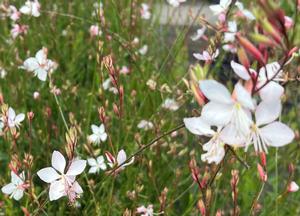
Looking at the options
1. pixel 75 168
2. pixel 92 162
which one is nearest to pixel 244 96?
pixel 75 168


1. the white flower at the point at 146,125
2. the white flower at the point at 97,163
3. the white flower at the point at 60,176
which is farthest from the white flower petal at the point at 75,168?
the white flower at the point at 146,125

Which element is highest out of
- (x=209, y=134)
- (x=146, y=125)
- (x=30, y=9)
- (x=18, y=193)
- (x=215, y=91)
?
(x=215, y=91)

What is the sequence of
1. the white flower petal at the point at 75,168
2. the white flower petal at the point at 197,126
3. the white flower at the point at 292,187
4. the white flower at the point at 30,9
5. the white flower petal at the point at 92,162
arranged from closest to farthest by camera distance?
the white flower petal at the point at 197,126, the white flower petal at the point at 75,168, the white flower at the point at 292,187, the white flower petal at the point at 92,162, the white flower at the point at 30,9

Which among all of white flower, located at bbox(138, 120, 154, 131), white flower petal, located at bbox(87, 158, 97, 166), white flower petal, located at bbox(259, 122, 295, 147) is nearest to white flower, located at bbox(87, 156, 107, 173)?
white flower petal, located at bbox(87, 158, 97, 166)

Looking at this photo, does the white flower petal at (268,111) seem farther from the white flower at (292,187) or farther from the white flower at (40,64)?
the white flower at (40,64)

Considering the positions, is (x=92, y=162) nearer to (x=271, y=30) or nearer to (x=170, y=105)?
(x=170, y=105)

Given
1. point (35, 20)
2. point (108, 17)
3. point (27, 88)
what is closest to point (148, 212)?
point (27, 88)

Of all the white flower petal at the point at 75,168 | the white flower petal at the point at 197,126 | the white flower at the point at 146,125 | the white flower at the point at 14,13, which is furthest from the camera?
the white flower at the point at 14,13
